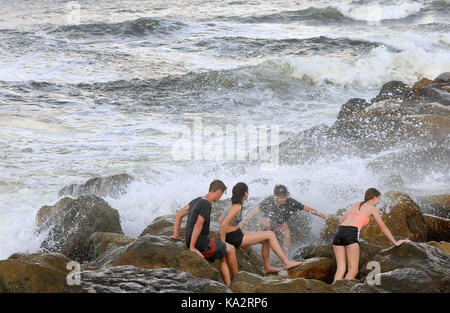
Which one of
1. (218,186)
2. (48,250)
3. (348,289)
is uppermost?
(218,186)

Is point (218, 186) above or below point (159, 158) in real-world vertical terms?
above

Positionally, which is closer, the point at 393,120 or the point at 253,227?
the point at 253,227

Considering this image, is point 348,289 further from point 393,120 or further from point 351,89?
point 351,89

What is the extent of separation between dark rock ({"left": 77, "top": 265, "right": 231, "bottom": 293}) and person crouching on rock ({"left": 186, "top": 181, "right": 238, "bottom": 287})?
2.90 ft

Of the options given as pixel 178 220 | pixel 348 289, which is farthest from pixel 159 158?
pixel 348 289

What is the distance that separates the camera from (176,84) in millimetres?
19047

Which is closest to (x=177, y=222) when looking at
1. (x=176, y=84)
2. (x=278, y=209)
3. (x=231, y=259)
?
(x=231, y=259)

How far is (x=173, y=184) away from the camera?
10.8 metres

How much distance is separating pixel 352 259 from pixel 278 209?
173cm

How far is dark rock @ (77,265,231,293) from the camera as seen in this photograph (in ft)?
15.5

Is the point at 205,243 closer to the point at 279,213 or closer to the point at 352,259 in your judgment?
the point at 352,259

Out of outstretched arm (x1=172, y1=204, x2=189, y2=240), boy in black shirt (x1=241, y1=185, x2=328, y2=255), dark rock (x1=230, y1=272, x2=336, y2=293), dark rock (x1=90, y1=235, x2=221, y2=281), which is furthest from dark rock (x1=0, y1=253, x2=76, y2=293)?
boy in black shirt (x1=241, y1=185, x2=328, y2=255)

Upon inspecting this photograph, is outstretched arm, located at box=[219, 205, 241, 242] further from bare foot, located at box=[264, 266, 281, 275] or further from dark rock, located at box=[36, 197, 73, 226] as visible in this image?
dark rock, located at box=[36, 197, 73, 226]

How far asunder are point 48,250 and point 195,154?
5305 millimetres
